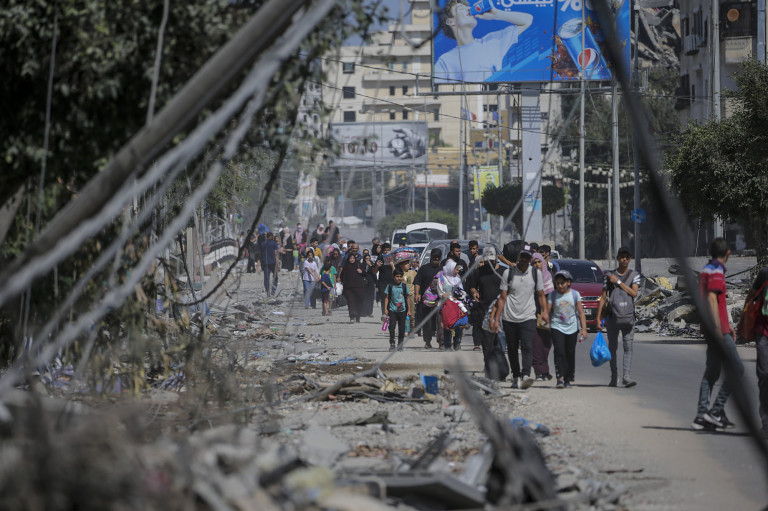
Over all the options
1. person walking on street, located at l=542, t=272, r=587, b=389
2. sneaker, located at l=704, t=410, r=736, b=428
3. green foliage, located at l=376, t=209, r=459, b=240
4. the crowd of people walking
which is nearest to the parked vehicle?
the crowd of people walking

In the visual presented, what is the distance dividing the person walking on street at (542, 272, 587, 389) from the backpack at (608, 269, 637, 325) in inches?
16.3

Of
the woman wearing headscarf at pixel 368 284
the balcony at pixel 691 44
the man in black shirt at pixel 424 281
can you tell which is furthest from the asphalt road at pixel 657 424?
the balcony at pixel 691 44

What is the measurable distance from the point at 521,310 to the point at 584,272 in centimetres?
1055

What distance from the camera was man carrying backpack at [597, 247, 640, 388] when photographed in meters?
11.9

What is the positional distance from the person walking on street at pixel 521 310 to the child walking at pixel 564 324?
149 mm

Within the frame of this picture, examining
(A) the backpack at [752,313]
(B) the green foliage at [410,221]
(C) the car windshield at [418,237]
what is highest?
(B) the green foliage at [410,221]

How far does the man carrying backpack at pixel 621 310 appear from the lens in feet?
38.9

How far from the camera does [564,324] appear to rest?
12.3 meters

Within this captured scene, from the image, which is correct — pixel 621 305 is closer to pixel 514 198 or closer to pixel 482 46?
pixel 482 46

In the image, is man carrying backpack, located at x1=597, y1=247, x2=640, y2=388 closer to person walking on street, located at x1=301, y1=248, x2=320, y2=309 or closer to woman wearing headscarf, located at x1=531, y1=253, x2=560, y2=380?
woman wearing headscarf, located at x1=531, y1=253, x2=560, y2=380

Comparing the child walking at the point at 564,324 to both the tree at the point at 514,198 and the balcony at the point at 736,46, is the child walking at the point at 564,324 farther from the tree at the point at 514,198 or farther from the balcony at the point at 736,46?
the balcony at the point at 736,46

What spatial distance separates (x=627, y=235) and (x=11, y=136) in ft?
168

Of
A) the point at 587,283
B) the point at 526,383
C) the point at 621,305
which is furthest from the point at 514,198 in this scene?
the point at 526,383

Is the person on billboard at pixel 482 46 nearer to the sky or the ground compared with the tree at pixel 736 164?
nearer to the sky
